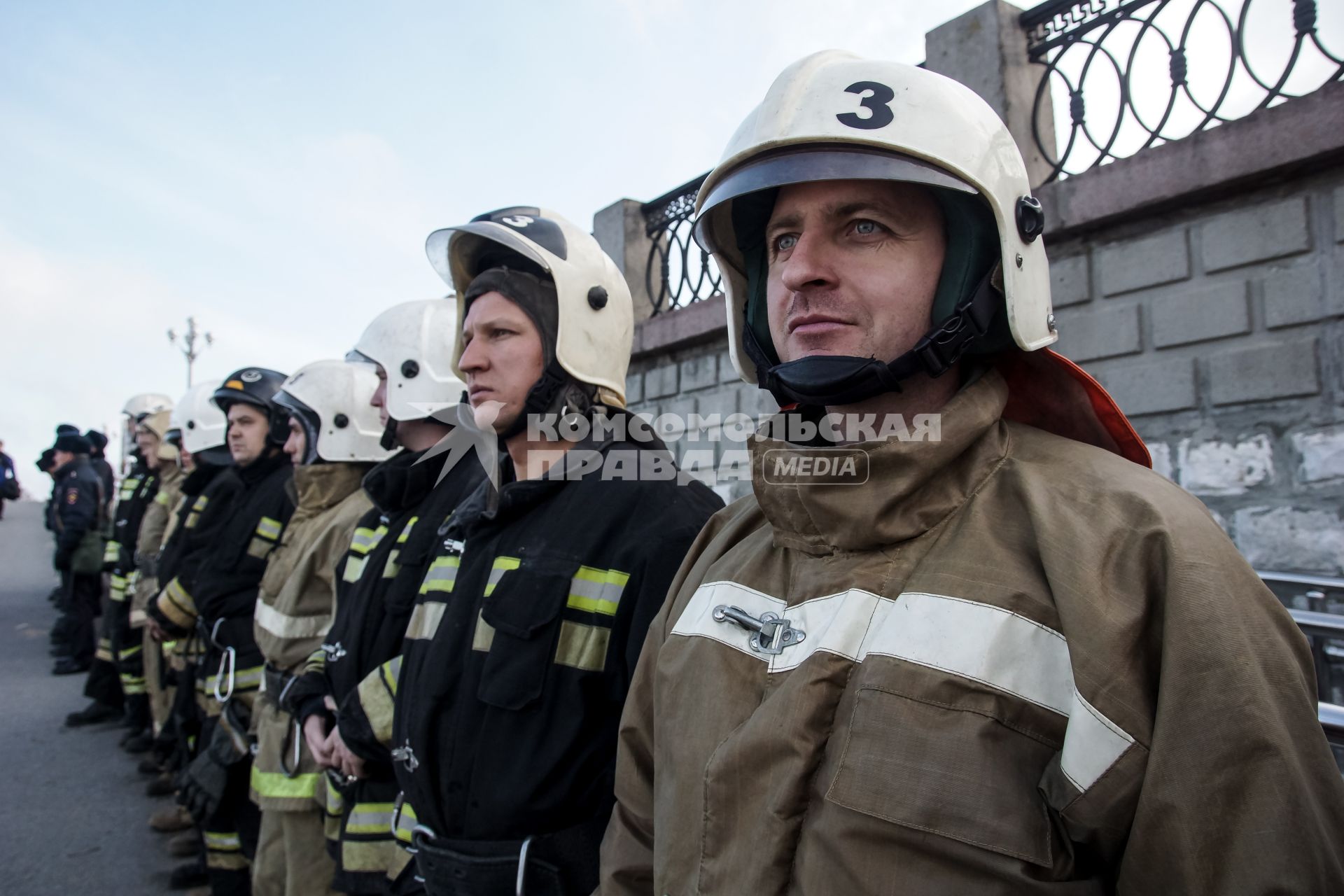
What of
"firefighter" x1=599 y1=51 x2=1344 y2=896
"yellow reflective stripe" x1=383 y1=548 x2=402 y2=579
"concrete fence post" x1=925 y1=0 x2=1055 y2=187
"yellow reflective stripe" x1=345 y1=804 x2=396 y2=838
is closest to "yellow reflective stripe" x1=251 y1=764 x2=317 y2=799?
"yellow reflective stripe" x1=345 y1=804 x2=396 y2=838

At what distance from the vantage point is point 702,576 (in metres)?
1.64

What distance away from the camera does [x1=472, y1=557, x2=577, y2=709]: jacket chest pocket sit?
1.97 meters

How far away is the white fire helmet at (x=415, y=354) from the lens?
13.6 feet

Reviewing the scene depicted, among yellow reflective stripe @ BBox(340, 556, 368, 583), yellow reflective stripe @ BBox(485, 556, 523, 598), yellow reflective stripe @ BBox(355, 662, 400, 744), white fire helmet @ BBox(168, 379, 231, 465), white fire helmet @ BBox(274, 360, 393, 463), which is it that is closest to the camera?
yellow reflective stripe @ BBox(485, 556, 523, 598)

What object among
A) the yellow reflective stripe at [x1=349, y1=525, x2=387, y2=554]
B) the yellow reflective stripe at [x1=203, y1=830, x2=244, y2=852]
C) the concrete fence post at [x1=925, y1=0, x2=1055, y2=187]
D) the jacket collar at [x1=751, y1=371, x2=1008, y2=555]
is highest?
the concrete fence post at [x1=925, y1=0, x2=1055, y2=187]

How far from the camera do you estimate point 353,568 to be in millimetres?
3383

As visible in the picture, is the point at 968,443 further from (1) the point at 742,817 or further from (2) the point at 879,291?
(1) the point at 742,817

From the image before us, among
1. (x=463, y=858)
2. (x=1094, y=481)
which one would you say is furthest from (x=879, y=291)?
(x=463, y=858)

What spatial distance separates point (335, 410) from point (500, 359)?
2.79m

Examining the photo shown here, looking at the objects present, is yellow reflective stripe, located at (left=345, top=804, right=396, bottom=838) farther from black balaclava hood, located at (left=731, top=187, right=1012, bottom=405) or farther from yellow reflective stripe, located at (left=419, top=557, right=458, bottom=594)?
black balaclava hood, located at (left=731, top=187, right=1012, bottom=405)

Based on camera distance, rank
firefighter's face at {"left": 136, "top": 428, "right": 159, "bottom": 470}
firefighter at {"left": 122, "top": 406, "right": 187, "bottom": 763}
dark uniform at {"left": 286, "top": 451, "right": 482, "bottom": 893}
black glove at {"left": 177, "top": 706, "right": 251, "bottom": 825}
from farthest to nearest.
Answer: firefighter's face at {"left": 136, "top": 428, "right": 159, "bottom": 470}
firefighter at {"left": 122, "top": 406, "right": 187, "bottom": 763}
black glove at {"left": 177, "top": 706, "right": 251, "bottom": 825}
dark uniform at {"left": 286, "top": 451, "right": 482, "bottom": 893}

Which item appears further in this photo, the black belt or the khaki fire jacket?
the khaki fire jacket

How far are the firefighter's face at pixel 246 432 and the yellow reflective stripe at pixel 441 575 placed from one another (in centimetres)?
358

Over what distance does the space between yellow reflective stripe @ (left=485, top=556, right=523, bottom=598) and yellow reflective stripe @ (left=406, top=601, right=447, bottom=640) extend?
21 centimetres
